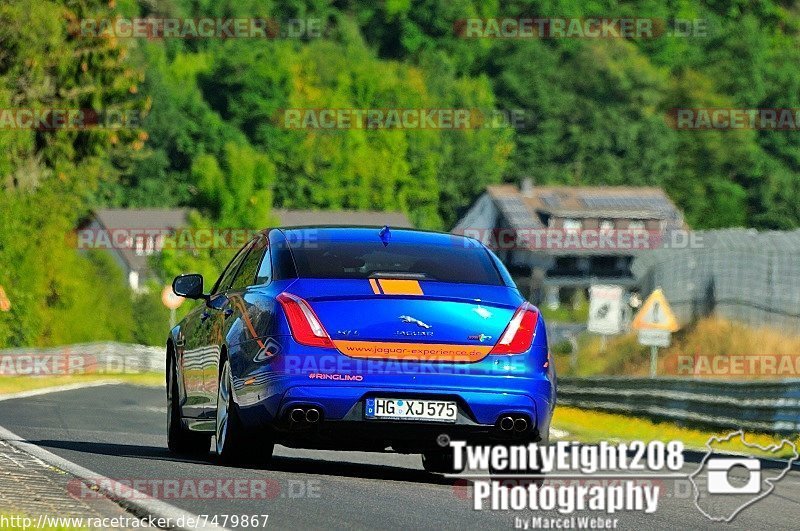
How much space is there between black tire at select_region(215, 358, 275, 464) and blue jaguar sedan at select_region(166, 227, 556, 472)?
11mm

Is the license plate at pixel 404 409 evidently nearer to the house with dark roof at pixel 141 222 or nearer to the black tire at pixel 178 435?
the black tire at pixel 178 435

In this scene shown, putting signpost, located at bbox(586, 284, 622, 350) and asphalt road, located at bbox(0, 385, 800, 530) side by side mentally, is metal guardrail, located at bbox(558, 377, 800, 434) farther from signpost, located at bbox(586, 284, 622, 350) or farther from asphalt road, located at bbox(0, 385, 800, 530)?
asphalt road, located at bbox(0, 385, 800, 530)

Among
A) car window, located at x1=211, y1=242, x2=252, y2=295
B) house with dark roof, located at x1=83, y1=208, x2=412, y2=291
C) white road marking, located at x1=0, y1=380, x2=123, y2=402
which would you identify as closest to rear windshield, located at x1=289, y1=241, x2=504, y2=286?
car window, located at x1=211, y1=242, x2=252, y2=295

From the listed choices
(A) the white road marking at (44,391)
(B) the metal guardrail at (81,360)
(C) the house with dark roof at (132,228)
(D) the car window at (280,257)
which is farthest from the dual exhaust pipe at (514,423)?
(C) the house with dark roof at (132,228)

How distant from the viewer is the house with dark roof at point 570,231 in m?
128

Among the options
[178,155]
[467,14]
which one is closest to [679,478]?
[178,155]

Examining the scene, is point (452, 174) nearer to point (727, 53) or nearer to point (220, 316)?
point (727, 53)

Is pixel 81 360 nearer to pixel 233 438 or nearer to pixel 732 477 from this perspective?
pixel 732 477

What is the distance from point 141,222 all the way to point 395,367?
113 m

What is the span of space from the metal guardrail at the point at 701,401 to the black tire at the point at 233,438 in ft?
30.3

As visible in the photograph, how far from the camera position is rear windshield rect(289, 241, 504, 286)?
11.9m

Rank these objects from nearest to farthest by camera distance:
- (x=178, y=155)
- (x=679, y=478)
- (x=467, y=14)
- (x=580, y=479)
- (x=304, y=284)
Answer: (x=304, y=284), (x=580, y=479), (x=679, y=478), (x=178, y=155), (x=467, y=14)

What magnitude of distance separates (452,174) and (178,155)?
21118 millimetres

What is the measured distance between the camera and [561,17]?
170 m
